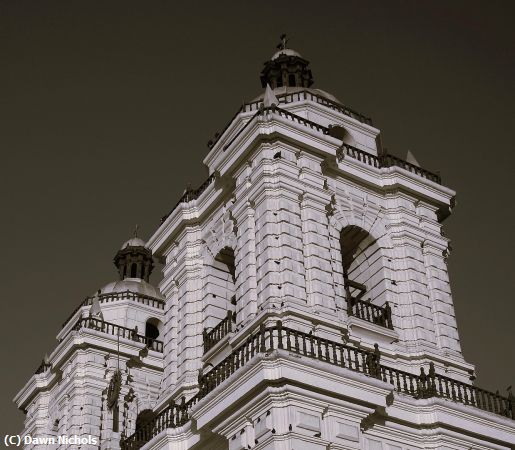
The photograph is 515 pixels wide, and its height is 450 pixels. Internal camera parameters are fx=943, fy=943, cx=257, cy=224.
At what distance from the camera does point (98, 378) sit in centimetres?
3559

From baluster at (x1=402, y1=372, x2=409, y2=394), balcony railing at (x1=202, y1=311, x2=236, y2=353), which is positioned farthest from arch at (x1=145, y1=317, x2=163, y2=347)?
baluster at (x1=402, y1=372, x2=409, y2=394)

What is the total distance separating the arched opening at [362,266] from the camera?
27.3m

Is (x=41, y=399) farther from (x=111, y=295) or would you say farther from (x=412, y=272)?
(x=412, y=272)

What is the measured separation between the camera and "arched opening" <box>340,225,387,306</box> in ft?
89.7

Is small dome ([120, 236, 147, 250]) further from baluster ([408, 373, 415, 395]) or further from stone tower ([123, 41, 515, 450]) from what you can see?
baluster ([408, 373, 415, 395])

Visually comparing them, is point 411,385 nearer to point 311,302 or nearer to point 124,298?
point 311,302

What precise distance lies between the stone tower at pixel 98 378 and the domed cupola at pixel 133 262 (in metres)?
3.06

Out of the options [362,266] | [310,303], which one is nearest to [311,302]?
[310,303]

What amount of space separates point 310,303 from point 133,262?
71.3ft

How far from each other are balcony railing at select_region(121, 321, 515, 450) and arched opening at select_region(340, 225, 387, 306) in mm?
3686

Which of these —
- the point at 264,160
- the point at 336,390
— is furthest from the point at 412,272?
the point at 336,390

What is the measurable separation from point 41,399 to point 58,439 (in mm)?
2968

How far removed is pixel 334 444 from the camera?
20.6m

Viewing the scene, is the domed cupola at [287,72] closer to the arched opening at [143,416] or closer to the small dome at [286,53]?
the small dome at [286,53]
